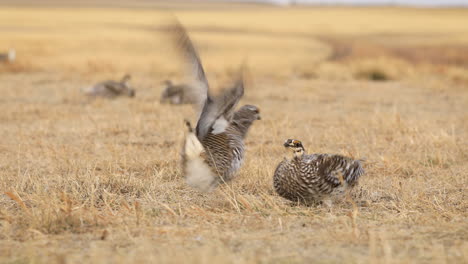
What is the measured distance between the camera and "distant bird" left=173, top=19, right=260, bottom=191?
551cm

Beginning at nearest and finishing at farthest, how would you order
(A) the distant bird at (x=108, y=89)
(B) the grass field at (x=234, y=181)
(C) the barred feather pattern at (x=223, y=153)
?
(B) the grass field at (x=234, y=181) → (C) the barred feather pattern at (x=223, y=153) → (A) the distant bird at (x=108, y=89)

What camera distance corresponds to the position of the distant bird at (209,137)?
551 centimetres

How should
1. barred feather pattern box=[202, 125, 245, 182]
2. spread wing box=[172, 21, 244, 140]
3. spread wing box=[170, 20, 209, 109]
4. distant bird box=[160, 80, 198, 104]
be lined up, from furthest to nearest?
distant bird box=[160, 80, 198, 104]
barred feather pattern box=[202, 125, 245, 182]
spread wing box=[170, 20, 209, 109]
spread wing box=[172, 21, 244, 140]

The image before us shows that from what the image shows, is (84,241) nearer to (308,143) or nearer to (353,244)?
(353,244)

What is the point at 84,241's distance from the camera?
4715 mm

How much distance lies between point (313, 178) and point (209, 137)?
106 centimetres

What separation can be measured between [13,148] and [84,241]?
14.6 feet

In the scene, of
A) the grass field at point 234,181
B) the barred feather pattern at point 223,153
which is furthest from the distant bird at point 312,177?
the barred feather pattern at point 223,153

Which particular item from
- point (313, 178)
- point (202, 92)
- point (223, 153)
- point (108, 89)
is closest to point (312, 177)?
point (313, 178)

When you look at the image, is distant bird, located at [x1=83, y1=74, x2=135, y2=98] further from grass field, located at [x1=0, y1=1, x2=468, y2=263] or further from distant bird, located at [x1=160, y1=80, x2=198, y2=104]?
distant bird, located at [x1=160, y1=80, x2=198, y2=104]

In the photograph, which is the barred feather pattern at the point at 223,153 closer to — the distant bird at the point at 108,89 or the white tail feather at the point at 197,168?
the white tail feather at the point at 197,168

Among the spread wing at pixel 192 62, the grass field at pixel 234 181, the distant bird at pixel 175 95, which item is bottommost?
the grass field at pixel 234 181

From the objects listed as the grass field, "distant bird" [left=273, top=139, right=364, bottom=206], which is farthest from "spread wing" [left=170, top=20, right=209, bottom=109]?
"distant bird" [left=273, top=139, right=364, bottom=206]

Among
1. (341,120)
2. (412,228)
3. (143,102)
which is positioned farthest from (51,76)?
(412,228)
